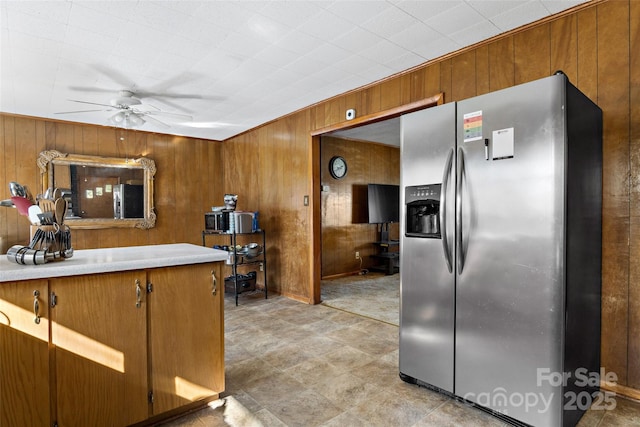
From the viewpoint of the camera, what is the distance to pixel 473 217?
2033 millimetres

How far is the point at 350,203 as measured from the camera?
652 centimetres

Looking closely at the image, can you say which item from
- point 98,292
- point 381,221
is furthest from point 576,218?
point 381,221

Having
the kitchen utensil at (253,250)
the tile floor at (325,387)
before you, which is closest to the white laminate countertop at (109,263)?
the tile floor at (325,387)

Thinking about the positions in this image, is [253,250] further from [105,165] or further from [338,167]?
[105,165]

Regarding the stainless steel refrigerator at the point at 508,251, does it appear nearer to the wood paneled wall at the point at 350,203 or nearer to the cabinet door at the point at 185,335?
the cabinet door at the point at 185,335

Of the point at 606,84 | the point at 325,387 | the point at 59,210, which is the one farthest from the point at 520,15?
the point at 59,210

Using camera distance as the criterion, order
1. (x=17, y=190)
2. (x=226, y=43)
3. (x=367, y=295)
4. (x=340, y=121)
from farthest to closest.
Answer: (x=367, y=295)
(x=340, y=121)
(x=226, y=43)
(x=17, y=190)

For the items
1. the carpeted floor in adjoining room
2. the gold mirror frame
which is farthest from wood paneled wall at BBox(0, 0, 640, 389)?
the carpeted floor in adjoining room

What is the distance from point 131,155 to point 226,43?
11.2 ft

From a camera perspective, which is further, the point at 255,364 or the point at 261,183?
the point at 261,183

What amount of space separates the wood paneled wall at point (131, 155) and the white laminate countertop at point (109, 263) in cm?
339

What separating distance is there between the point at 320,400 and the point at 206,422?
26.9 inches

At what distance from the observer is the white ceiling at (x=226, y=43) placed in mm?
2324

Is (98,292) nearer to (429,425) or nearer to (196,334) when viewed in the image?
(196,334)
